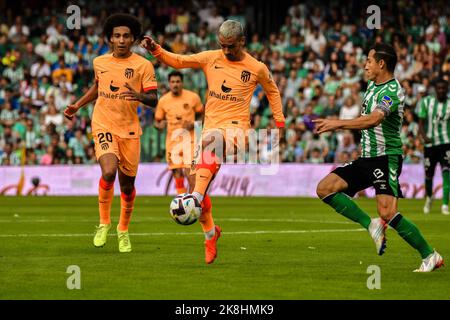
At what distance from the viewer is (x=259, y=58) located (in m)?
35.1

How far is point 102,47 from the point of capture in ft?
116

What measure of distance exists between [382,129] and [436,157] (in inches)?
455

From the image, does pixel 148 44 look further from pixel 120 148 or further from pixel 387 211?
pixel 387 211

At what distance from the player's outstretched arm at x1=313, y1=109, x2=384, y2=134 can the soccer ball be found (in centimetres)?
196

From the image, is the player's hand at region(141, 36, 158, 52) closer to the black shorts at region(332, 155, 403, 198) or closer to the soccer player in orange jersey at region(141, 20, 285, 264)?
the soccer player in orange jersey at region(141, 20, 285, 264)

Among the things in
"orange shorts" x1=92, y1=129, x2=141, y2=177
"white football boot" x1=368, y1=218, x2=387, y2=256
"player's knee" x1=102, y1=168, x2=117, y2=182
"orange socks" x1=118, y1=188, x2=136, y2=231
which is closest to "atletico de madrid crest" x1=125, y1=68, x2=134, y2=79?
"orange shorts" x1=92, y1=129, x2=141, y2=177

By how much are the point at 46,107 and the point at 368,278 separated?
982 inches

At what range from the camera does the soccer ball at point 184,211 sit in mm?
11266

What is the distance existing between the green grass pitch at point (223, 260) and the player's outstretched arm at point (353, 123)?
143 centimetres

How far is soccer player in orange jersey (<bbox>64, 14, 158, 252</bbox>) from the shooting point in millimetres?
13539

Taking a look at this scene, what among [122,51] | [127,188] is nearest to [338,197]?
[127,188]

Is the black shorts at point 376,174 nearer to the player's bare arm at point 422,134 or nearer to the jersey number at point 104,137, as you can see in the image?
the jersey number at point 104,137

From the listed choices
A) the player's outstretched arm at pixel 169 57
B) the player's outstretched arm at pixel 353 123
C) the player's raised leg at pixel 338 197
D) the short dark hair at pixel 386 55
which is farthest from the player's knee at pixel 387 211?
the player's outstretched arm at pixel 169 57
